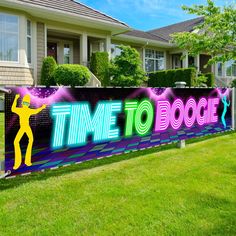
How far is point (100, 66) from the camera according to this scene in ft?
51.2

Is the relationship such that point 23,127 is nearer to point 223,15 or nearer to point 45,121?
point 45,121

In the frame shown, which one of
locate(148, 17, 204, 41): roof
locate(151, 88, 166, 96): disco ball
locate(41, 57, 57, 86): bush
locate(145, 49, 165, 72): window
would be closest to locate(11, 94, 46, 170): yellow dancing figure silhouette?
locate(151, 88, 166, 96): disco ball

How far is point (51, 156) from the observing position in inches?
166

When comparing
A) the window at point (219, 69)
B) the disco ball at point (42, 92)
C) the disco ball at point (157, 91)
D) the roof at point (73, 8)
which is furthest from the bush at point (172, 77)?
the disco ball at point (42, 92)

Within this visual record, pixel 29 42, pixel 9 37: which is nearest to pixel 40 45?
pixel 29 42

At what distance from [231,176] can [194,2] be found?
9453 millimetres

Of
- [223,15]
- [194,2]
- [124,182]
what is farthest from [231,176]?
[194,2]

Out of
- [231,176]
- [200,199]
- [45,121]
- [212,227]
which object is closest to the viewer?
[212,227]

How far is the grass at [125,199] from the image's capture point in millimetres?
3008

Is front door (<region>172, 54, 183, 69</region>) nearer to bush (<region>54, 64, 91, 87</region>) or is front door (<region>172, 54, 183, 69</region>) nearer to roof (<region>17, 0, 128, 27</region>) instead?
roof (<region>17, 0, 128, 27</region>)

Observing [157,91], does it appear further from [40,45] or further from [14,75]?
[40,45]

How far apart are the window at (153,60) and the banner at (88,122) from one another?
15.9m

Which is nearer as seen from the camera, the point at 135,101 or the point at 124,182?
the point at 124,182

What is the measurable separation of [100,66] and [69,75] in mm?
3262
